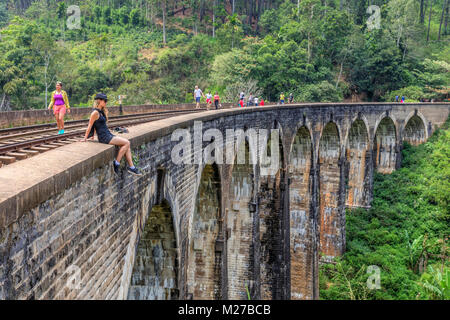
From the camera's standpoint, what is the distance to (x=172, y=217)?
7121mm

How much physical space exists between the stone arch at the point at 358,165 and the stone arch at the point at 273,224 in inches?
442

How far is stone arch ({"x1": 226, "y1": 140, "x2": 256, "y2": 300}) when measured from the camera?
1314 cm

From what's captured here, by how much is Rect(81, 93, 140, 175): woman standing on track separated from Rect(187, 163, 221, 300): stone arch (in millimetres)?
5544

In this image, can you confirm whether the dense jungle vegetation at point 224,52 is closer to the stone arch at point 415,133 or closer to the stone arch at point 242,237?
the stone arch at point 415,133

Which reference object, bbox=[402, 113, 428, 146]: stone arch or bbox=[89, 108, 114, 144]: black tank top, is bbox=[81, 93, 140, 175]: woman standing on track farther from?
bbox=[402, 113, 428, 146]: stone arch

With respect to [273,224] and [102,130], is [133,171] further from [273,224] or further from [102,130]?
[273,224]

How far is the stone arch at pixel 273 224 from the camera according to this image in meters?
15.2

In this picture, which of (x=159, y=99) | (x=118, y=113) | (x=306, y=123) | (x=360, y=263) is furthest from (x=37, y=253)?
(x=159, y=99)

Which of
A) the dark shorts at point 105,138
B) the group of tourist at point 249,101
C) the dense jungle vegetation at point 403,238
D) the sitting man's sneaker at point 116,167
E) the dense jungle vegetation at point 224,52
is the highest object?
the dense jungle vegetation at point 224,52

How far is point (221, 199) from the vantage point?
10.7 metres

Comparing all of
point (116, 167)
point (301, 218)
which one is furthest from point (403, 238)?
point (116, 167)

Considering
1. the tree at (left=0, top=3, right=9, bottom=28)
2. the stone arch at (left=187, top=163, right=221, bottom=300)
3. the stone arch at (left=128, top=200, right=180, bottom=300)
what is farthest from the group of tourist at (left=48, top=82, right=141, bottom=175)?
the tree at (left=0, top=3, right=9, bottom=28)

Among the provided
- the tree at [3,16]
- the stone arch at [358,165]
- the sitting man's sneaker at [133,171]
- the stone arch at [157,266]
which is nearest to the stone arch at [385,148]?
the stone arch at [358,165]

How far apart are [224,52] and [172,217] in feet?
127
